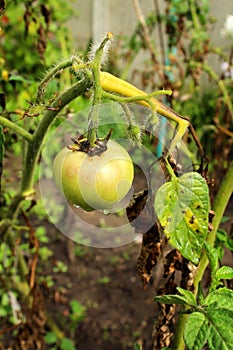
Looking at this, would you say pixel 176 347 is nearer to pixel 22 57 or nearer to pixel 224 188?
pixel 224 188

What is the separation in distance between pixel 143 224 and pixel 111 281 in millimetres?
1767

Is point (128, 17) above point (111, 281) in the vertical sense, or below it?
above

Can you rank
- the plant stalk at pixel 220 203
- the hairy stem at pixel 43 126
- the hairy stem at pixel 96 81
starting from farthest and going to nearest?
the plant stalk at pixel 220 203 → the hairy stem at pixel 43 126 → the hairy stem at pixel 96 81

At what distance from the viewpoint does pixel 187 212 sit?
76 centimetres

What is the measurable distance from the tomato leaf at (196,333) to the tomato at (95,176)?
0.68ft

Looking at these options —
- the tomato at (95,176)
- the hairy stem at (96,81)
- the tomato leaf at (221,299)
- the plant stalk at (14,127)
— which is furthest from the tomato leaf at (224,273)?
the plant stalk at (14,127)

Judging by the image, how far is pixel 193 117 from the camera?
3762 mm

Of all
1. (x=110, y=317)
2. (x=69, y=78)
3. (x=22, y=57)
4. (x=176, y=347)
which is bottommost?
(x=110, y=317)

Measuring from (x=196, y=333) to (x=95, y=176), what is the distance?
260mm

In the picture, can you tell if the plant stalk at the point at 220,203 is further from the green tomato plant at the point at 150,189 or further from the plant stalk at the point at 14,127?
the plant stalk at the point at 14,127

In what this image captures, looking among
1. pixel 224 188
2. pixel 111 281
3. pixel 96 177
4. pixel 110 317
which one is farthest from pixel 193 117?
pixel 96 177

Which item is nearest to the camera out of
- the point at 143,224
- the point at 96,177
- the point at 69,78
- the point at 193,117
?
the point at 96,177

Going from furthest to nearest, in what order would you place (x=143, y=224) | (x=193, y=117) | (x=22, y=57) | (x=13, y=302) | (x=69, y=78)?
(x=22, y=57) → (x=193, y=117) → (x=69, y=78) → (x=13, y=302) → (x=143, y=224)

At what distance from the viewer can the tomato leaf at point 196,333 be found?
2.39ft
